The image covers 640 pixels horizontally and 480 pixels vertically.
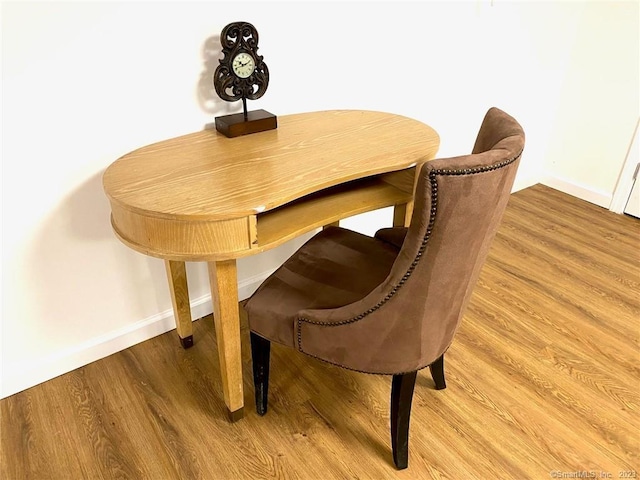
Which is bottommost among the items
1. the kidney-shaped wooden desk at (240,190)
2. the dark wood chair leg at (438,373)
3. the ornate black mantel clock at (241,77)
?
the dark wood chair leg at (438,373)

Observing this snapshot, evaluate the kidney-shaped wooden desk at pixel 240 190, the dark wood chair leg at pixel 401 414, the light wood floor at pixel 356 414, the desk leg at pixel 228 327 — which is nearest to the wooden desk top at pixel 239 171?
the kidney-shaped wooden desk at pixel 240 190

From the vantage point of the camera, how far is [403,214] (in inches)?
70.7

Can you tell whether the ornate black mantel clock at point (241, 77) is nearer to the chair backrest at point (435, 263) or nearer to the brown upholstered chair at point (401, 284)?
the brown upholstered chair at point (401, 284)

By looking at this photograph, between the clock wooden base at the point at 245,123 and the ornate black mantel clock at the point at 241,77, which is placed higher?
the ornate black mantel clock at the point at 241,77

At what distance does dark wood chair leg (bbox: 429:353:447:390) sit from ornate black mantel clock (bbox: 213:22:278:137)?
93 cm

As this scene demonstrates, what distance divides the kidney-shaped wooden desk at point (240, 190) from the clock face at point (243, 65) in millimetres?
190

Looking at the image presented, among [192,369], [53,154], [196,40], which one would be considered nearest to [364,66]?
[196,40]

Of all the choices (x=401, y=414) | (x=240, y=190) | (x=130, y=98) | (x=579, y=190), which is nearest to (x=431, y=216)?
(x=240, y=190)

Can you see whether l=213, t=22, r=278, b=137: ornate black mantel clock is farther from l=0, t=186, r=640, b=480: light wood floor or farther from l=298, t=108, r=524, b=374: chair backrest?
l=0, t=186, r=640, b=480: light wood floor

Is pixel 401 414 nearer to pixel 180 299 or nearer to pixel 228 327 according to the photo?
pixel 228 327

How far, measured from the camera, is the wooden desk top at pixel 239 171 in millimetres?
1204

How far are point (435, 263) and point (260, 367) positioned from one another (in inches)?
26.9

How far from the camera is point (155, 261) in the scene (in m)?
1.81

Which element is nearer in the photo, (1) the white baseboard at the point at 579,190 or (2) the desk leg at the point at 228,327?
(2) the desk leg at the point at 228,327
